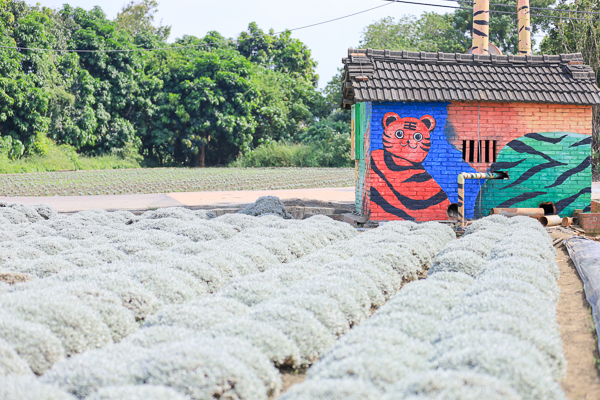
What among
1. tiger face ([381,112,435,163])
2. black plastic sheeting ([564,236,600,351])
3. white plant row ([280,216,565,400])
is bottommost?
black plastic sheeting ([564,236,600,351])

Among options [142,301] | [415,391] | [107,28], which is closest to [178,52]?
[107,28]

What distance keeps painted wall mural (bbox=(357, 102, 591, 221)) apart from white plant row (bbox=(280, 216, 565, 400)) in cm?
512

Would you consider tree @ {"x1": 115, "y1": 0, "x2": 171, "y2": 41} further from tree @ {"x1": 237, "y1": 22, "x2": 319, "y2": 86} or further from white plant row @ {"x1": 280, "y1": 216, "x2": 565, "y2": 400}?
white plant row @ {"x1": 280, "y1": 216, "x2": 565, "y2": 400}

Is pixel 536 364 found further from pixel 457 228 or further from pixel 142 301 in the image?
pixel 457 228

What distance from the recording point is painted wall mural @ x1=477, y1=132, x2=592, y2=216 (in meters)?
11.1

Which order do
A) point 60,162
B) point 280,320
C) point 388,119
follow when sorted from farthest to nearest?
1. point 60,162
2. point 388,119
3. point 280,320

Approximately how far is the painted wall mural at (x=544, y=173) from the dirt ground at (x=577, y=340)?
435 cm

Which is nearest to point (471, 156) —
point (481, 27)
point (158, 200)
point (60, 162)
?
point (481, 27)

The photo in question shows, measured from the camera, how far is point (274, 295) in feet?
16.5

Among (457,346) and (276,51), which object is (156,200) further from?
(276,51)

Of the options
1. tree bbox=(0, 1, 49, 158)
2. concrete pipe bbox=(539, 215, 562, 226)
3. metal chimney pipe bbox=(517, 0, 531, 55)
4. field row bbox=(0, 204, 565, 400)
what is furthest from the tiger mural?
tree bbox=(0, 1, 49, 158)

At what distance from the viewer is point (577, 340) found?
15.0 feet

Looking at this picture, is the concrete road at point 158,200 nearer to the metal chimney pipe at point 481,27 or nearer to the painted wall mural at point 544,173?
the painted wall mural at point 544,173

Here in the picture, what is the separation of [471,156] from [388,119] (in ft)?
6.62
